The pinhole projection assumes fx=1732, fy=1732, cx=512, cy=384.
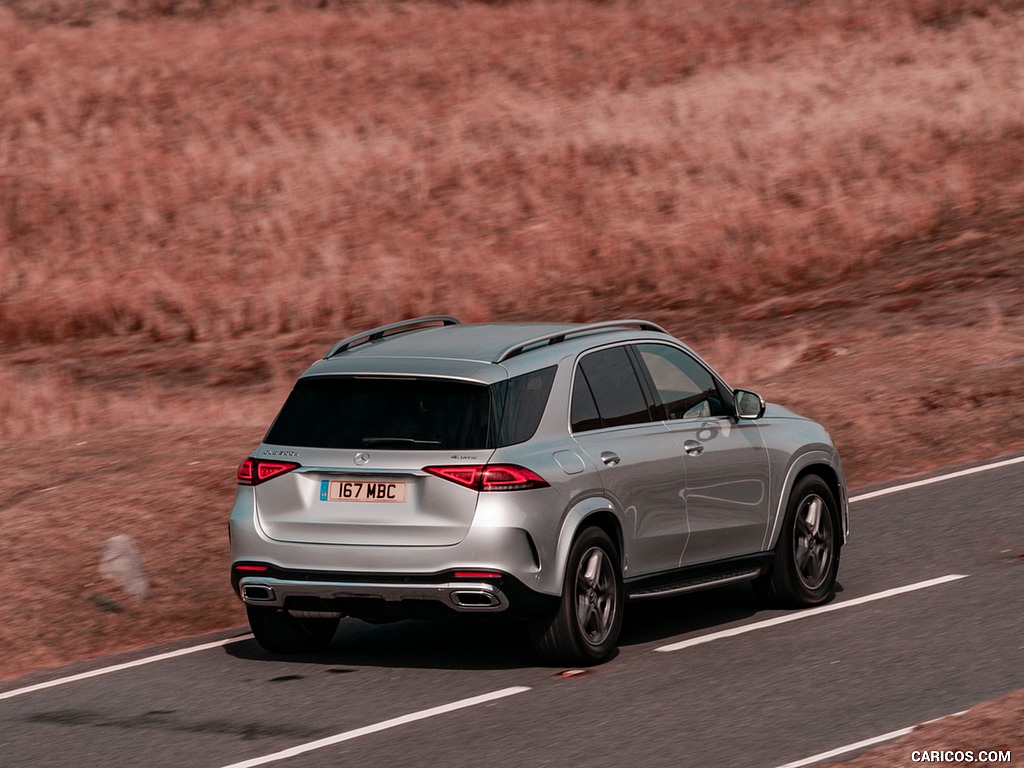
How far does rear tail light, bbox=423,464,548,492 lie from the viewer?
846 centimetres

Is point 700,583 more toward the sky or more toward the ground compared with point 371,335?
more toward the ground

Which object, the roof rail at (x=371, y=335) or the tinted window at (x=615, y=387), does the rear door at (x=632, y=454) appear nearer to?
the tinted window at (x=615, y=387)

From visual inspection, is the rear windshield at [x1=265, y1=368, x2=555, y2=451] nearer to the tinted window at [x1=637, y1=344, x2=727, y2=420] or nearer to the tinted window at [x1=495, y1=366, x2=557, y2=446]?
the tinted window at [x1=495, y1=366, x2=557, y2=446]

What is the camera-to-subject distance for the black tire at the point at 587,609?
8703 mm

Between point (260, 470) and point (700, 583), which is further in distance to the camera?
point (700, 583)

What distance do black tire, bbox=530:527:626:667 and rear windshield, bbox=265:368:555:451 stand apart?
70 centimetres

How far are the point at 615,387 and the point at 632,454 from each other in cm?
41

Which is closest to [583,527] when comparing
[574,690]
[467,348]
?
[574,690]

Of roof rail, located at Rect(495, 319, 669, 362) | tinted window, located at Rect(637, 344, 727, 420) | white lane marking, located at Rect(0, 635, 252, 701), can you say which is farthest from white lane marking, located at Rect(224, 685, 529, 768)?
white lane marking, located at Rect(0, 635, 252, 701)

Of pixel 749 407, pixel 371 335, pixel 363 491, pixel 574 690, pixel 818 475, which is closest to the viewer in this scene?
pixel 574 690

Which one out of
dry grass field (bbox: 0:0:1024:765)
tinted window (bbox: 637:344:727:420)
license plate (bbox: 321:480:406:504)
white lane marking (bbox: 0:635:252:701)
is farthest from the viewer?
dry grass field (bbox: 0:0:1024:765)

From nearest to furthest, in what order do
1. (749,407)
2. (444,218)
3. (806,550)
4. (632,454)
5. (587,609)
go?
(587,609)
(632,454)
(749,407)
(806,550)
(444,218)

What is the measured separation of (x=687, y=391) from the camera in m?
10.0

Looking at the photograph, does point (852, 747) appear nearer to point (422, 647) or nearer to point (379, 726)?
point (379, 726)
